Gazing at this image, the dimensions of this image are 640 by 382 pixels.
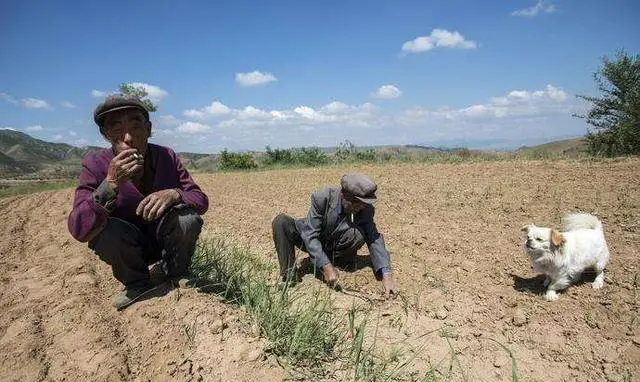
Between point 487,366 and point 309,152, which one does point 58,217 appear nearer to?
point 487,366

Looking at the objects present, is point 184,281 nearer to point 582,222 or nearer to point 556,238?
point 556,238

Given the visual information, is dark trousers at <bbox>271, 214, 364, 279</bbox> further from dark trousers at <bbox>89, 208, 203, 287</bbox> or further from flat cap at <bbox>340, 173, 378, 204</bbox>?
dark trousers at <bbox>89, 208, 203, 287</bbox>

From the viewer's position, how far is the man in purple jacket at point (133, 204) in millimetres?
2393

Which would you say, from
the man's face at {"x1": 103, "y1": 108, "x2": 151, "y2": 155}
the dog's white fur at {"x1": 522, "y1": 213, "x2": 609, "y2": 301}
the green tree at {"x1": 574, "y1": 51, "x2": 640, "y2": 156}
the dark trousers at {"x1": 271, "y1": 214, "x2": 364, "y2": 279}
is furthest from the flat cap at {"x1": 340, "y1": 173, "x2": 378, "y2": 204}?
the green tree at {"x1": 574, "y1": 51, "x2": 640, "y2": 156}

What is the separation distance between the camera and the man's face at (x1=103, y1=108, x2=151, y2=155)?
2.58m

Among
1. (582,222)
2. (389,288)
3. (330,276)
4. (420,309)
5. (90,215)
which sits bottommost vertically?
(420,309)

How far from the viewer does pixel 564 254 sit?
3320mm

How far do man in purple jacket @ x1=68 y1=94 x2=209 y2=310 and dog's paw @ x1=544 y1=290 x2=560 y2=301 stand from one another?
2.82m

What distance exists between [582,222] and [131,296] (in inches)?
144

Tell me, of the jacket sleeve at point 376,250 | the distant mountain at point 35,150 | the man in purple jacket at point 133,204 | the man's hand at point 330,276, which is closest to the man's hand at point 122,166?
the man in purple jacket at point 133,204

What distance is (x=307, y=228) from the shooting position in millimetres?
3834

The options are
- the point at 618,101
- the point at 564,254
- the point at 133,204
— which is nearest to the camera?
the point at 133,204

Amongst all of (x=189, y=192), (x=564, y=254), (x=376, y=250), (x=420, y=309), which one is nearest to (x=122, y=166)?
(x=189, y=192)

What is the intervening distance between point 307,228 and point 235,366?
188cm
